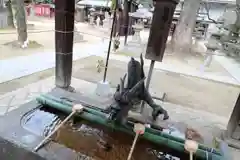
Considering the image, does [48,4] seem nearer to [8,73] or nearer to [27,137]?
[8,73]

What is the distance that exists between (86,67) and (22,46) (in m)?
2.48

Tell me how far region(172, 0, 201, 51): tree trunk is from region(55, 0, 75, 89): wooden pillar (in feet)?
18.5

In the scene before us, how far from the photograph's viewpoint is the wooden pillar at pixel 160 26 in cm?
173

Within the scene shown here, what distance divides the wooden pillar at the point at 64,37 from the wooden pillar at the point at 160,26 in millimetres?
1213

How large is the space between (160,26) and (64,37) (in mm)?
1364

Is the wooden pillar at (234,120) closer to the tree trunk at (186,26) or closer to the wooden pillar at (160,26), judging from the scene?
the wooden pillar at (160,26)

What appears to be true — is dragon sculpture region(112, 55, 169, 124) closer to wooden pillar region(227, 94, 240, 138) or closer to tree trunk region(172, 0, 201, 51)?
wooden pillar region(227, 94, 240, 138)

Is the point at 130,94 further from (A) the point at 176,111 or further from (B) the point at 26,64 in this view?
(B) the point at 26,64

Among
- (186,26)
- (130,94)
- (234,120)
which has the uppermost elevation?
(186,26)

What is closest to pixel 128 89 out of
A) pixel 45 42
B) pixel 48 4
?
pixel 45 42

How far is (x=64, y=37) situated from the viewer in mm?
2611

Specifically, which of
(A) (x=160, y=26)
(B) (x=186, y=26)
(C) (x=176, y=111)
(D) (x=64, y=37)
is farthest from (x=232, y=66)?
(D) (x=64, y=37)

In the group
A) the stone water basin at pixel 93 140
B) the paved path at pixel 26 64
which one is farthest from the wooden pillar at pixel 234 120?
the paved path at pixel 26 64

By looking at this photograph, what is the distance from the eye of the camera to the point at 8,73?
12.6 ft
